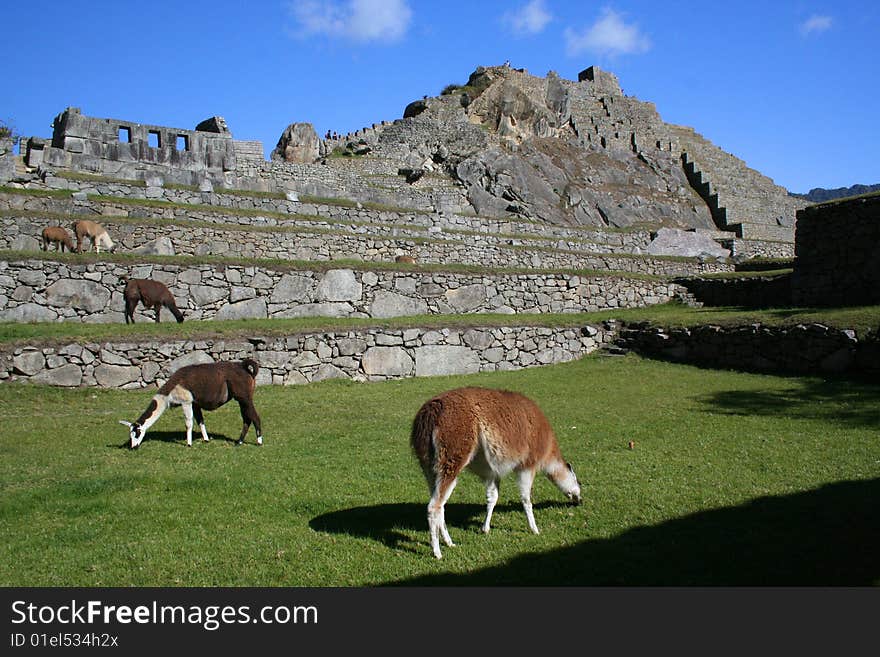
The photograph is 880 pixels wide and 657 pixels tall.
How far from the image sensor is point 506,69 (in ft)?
A: 136

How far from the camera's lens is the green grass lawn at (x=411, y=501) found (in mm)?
4598

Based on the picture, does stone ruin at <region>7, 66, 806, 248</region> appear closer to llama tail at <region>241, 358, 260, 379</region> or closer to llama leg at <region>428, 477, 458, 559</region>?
llama tail at <region>241, 358, 260, 379</region>

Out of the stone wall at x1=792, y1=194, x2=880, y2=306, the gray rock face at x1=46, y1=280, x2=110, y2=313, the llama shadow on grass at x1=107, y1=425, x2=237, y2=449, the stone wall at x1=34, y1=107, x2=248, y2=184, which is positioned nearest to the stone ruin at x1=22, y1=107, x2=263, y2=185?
the stone wall at x1=34, y1=107, x2=248, y2=184

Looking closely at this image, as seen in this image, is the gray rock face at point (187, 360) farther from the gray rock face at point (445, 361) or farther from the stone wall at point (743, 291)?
the stone wall at point (743, 291)

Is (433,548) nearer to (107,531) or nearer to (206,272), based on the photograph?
(107,531)

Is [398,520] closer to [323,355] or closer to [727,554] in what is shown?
[727,554]

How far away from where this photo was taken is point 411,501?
638 cm

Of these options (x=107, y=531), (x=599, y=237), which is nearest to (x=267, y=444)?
(x=107, y=531)

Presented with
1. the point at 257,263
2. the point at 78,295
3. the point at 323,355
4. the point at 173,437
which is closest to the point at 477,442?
the point at 173,437

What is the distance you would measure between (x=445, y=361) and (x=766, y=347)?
7208 millimetres

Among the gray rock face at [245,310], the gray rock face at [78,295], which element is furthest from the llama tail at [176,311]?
the gray rock face at [78,295]

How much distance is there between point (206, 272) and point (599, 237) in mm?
19029

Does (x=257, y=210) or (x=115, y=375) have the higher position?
(x=257, y=210)
